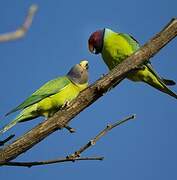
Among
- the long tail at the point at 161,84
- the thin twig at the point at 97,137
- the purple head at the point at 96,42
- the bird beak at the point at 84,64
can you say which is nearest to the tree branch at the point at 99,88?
the thin twig at the point at 97,137

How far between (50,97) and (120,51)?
3.81 feet

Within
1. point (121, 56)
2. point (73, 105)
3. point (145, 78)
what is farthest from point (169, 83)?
point (73, 105)

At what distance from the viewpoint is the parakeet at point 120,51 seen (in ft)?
14.7

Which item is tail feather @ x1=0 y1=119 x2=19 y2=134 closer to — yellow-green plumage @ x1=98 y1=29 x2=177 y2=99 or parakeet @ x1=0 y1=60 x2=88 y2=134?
parakeet @ x1=0 y1=60 x2=88 y2=134

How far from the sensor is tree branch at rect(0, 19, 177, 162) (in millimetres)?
2680

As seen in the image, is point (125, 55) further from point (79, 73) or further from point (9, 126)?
point (9, 126)

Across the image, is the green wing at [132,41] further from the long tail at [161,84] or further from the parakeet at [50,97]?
the parakeet at [50,97]

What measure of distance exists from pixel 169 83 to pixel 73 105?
200 cm

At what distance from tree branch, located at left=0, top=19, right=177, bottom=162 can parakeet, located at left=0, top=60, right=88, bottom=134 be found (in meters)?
1.51

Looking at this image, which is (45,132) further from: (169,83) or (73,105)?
(169,83)

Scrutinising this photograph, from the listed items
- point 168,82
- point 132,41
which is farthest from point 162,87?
point 132,41

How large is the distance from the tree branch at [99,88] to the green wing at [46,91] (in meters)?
1.68

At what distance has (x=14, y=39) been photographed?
72 cm

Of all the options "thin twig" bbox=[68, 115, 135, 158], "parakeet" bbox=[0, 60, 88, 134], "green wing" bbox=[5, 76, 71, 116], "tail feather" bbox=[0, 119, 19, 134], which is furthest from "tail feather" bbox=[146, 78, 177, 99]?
"thin twig" bbox=[68, 115, 135, 158]
